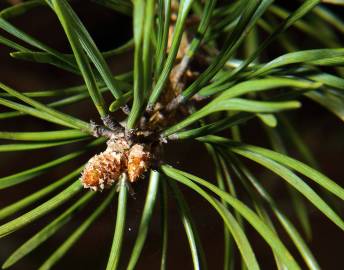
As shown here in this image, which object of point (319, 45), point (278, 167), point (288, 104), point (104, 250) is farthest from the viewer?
point (104, 250)

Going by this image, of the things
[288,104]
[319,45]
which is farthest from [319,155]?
[288,104]

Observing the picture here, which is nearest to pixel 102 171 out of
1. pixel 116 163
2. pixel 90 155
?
pixel 116 163

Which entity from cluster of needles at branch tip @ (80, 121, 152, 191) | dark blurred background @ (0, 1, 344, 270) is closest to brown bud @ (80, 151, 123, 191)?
cluster of needles at branch tip @ (80, 121, 152, 191)

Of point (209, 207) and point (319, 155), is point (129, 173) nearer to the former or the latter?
point (209, 207)

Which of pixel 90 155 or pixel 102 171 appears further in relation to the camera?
pixel 90 155

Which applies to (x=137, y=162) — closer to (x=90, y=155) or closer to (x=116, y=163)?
(x=116, y=163)

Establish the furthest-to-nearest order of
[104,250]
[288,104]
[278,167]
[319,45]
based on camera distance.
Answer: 1. [104,250]
2. [319,45]
3. [278,167]
4. [288,104]

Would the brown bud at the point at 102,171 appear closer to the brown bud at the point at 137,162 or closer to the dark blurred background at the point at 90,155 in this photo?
Result: the brown bud at the point at 137,162

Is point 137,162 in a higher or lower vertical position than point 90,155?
lower

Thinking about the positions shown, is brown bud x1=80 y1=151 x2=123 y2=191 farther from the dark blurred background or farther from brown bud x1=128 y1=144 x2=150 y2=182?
the dark blurred background
